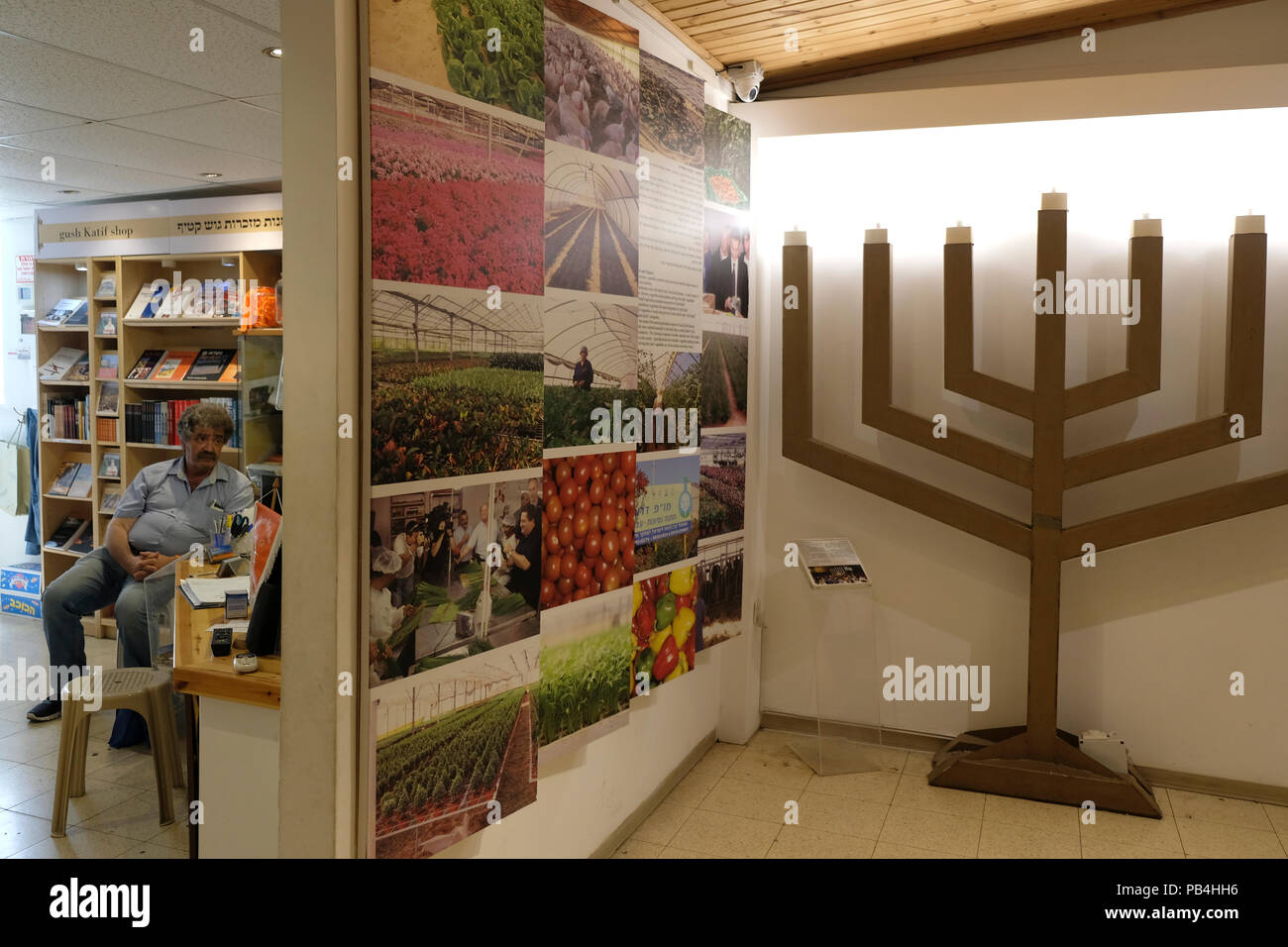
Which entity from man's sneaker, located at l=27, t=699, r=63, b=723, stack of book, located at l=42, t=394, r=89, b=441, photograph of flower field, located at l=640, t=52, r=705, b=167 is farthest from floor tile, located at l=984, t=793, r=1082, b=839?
stack of book, located at l=42, t=394, r=89, b=441

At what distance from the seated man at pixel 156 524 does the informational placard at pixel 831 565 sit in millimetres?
2329

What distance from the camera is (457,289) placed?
6.38 feet

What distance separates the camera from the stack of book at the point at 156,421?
17.6ft

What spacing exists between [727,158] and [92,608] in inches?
126

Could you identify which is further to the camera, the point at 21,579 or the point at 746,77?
the point at 21,579

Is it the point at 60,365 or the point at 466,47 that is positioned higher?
the point at 466,47

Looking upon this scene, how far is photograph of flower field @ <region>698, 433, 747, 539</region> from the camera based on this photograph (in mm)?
3400

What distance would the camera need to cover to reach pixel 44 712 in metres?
4.05

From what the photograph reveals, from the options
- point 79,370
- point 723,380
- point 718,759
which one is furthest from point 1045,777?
point 79,370

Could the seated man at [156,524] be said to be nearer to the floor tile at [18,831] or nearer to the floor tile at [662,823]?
the floor tile at [18,831]

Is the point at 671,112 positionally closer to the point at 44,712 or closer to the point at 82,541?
the point at 44,712

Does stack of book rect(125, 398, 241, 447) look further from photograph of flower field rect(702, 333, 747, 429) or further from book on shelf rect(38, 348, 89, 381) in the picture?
photograph of flower field rect(702, 333, 747, 429)

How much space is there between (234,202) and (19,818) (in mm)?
3273
